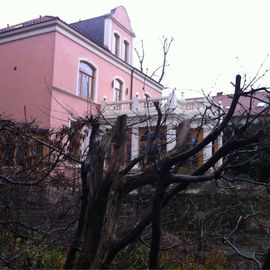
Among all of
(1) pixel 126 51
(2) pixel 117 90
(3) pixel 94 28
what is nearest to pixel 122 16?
(1) pixel 126 51

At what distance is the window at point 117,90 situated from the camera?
28455 millimetres

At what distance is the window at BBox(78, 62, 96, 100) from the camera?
25000 mm

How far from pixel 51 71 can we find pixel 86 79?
342cm

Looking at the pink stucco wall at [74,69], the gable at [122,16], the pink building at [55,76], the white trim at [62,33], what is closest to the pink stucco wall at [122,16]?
the gable at [122,16]

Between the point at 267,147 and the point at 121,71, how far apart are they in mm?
25354

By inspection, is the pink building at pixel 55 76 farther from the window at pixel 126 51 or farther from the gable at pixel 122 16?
the window at pixel 126 51

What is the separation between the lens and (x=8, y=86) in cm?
2406

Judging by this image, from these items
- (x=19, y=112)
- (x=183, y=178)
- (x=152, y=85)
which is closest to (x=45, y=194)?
(x=183, y=178)

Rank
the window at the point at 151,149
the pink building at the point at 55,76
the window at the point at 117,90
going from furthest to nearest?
the window at the point at 117,90, the pink building at the point at 55,76, the window at the point at 151,149

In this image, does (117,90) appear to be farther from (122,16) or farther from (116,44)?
(122,16)

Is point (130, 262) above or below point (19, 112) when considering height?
below

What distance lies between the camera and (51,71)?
22641mm

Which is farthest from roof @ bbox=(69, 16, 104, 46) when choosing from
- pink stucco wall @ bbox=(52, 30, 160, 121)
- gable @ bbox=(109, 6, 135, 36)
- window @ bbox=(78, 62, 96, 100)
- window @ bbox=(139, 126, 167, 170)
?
window @ bbox=(139, 126, 167, 170)

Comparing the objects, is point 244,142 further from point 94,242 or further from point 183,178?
point 94,242
